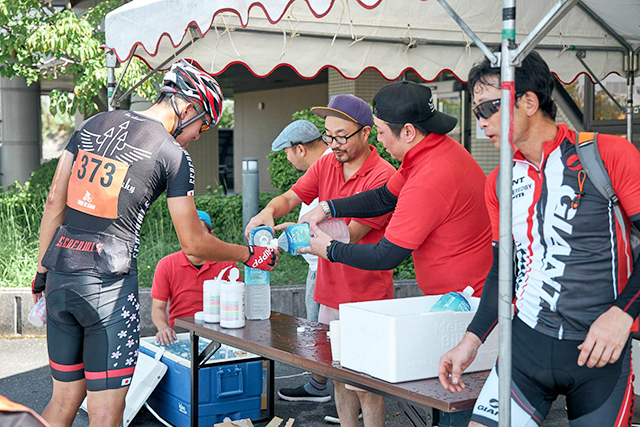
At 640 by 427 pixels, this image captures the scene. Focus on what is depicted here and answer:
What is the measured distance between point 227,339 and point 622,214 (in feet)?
7.73

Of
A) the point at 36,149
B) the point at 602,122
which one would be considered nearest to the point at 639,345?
the point at 602,122

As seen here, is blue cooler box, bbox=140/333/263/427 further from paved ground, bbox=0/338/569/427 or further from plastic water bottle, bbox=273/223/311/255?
plastic water bottle, bbox=273/223/311/255

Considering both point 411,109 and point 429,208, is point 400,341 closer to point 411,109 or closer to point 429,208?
point 429,208

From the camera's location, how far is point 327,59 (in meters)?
5.47

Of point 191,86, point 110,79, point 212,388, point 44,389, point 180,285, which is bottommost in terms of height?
point 44,389

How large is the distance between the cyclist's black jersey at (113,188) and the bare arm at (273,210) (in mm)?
1149

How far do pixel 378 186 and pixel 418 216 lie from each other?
1052mm

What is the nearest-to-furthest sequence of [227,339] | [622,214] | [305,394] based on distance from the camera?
1. [622,214]
2. [227,339]
3. [305,394]

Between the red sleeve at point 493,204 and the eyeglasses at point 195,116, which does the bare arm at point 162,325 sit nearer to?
the eyeglasses at point 195,116

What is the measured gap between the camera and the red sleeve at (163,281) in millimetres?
5234

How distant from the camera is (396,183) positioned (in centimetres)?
400

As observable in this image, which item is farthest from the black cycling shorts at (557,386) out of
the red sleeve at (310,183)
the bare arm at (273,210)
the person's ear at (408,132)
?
the red sleeve at (310,183)

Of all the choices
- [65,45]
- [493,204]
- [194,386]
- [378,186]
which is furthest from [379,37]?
[65,45]

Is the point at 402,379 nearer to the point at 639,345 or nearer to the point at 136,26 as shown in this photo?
the point at 639,345
